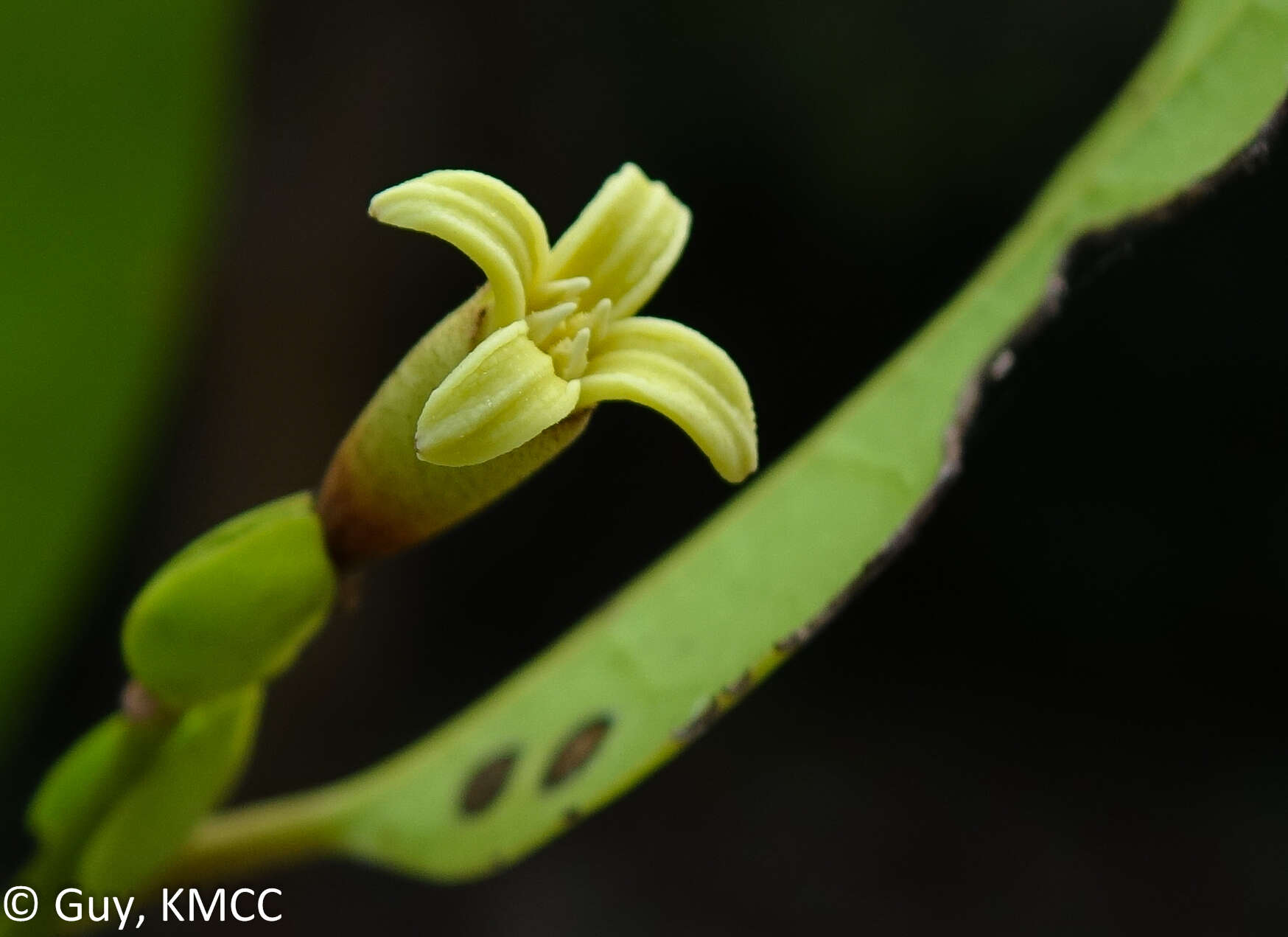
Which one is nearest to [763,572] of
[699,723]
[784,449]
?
[699,723]

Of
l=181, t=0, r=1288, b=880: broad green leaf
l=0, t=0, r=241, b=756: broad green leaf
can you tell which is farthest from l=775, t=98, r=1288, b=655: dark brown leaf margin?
l=0, t=0, r=241, b=756: broad green leaf

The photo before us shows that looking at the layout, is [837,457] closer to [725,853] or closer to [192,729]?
[192,729]

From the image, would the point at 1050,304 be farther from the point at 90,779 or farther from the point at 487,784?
the point at 90,779

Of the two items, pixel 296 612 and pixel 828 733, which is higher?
pixel 296 612

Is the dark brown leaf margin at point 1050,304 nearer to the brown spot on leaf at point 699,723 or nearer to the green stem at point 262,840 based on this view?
the brown spot on leaf at point 699,723

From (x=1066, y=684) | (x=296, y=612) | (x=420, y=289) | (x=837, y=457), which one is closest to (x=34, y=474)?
(x=296, y=612)

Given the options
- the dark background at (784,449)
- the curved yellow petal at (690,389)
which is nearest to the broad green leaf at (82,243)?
the curved yellow petal at (690,389)
